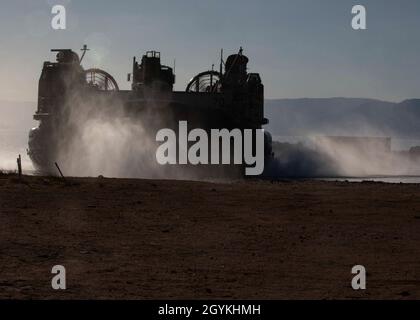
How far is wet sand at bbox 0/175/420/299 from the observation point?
9.63m

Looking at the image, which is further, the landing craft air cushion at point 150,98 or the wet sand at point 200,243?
the landing craft air cushion at point 150,98

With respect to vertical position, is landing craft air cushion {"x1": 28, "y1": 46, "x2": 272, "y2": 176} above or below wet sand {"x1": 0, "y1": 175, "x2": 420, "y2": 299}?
above

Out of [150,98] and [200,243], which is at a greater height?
[150,98]

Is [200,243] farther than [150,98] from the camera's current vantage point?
No

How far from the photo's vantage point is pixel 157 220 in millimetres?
16031

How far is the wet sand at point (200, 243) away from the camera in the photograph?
31.6 feet

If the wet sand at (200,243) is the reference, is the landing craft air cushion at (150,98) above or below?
above

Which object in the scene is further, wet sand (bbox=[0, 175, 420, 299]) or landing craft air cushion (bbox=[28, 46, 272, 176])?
landing craft air cushion (bbox=[28, 46, 272, 176])

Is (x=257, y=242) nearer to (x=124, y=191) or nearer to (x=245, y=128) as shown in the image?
(x=124, y=191)

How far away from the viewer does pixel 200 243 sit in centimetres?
1326
